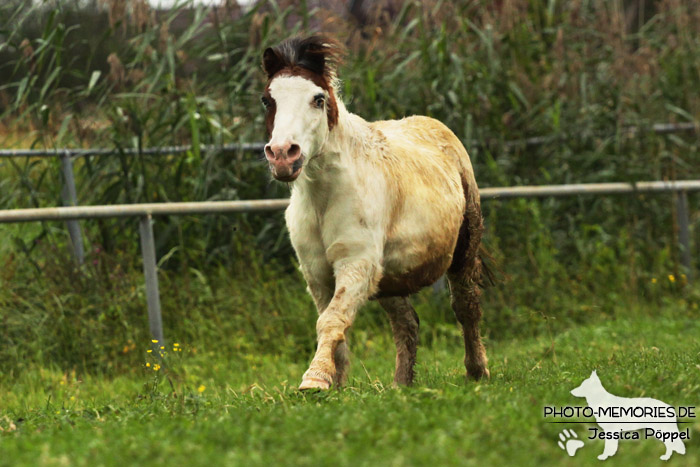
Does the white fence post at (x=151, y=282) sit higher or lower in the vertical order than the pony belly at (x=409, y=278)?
lower

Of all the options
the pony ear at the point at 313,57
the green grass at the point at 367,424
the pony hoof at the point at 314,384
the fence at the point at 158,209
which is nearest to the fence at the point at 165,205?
the fence at the point at 158,209

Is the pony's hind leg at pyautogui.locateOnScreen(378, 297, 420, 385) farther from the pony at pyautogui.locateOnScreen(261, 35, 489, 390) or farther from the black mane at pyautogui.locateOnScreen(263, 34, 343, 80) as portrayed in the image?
the black mane at pyautogui.locateOnScreen(263, 34, 343, 80)

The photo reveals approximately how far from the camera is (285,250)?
875 centimetres

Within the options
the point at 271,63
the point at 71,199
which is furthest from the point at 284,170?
the point at 71,199

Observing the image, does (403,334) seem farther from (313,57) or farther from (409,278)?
(313,57)

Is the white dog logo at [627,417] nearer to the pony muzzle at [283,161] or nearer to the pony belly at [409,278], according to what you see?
→ the pony belly at [409,278]

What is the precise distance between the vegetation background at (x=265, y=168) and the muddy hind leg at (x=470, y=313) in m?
1.33

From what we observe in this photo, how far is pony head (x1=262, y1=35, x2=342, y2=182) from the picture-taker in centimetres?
448

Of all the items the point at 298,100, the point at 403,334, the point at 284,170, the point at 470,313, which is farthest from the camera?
the point at 470,313

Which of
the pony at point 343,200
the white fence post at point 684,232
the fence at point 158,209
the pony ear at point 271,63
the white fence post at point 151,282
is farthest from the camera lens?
the white fence post at point 684,232

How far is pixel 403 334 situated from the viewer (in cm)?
589

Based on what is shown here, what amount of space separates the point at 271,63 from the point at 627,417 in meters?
2.46

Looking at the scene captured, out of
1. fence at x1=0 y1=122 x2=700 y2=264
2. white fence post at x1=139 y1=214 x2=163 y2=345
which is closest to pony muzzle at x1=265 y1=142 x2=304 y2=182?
white fence post at x1=139 y1=214 x2=163 y2=345

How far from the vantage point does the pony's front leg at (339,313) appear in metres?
4.57
